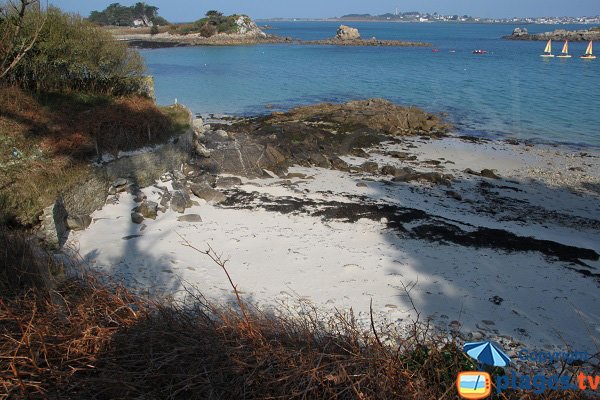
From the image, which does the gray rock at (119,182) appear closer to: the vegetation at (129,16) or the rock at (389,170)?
the rock at (389,170)

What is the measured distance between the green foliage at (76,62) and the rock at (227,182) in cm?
468

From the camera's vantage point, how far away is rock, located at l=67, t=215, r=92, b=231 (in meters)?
7.89

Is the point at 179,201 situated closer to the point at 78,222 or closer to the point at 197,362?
the point at 78,222

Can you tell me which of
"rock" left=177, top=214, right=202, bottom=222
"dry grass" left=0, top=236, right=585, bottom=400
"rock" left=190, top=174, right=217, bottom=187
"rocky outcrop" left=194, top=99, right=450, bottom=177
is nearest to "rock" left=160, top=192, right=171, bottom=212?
"rock" left=177, top=214, right=202, bottom=222

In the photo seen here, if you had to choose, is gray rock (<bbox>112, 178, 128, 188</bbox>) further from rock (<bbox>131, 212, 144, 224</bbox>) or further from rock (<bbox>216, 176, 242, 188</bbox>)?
rock (<bbox>216, 176, 242, 188</bbox>)

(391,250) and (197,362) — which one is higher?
(197,362)

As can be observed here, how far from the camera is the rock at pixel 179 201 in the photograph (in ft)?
30.4

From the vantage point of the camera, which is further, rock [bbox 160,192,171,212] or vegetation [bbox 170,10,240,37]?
vegetation [bbox 170,10,240,37]

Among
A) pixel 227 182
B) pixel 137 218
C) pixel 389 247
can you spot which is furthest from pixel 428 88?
pixel 137 218

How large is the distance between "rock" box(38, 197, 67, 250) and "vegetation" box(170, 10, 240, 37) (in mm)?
80500

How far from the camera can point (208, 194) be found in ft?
33.1

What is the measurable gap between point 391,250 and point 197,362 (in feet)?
18.1

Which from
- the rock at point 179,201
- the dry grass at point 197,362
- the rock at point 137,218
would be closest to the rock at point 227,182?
the rock at point 179,201

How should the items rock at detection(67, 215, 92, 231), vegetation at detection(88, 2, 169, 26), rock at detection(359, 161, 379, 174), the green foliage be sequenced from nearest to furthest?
rock at detection(67, 215, 92, 231)
the green foliage
rock at detection(359, 161, 379, 174)
vegetation at detection(88, 2, 169, 26)
